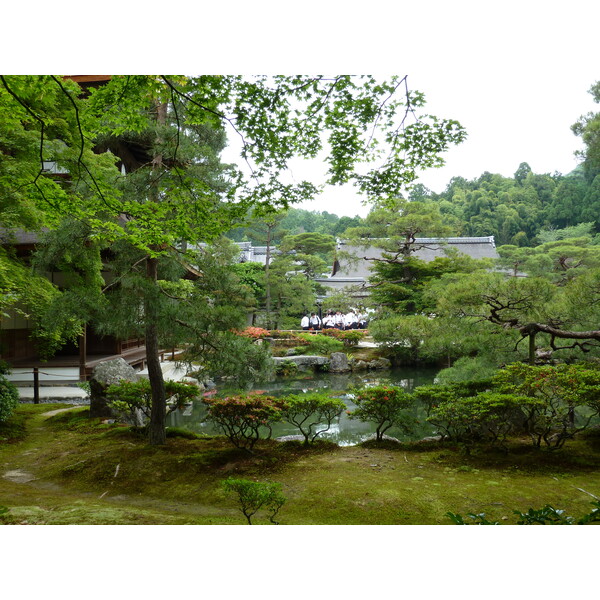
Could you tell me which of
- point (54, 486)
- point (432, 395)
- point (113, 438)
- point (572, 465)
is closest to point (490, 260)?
point (432, 395)

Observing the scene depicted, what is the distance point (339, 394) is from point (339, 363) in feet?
7.27

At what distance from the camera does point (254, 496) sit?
7.82 ft

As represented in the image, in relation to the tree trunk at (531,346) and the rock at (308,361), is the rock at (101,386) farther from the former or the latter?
the rock at (308,361)

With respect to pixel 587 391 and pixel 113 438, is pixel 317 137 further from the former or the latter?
pixel 113 438

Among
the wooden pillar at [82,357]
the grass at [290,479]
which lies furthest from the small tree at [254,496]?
the wooden pillar at [82,357]

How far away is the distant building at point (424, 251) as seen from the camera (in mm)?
4827

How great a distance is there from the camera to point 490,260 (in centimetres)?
451

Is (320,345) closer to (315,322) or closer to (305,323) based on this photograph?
(305,323)

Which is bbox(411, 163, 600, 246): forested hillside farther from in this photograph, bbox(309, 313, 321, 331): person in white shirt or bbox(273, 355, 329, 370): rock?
bbox(309, 313, 321, 331): person in white shirt

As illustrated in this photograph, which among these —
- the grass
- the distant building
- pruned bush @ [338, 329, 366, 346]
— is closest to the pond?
the grass

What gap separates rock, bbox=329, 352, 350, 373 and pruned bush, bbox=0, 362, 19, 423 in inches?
222

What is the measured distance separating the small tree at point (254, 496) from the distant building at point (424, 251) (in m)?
3.33

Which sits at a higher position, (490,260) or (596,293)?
(490,260)

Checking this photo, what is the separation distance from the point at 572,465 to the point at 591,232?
188 centimetres
